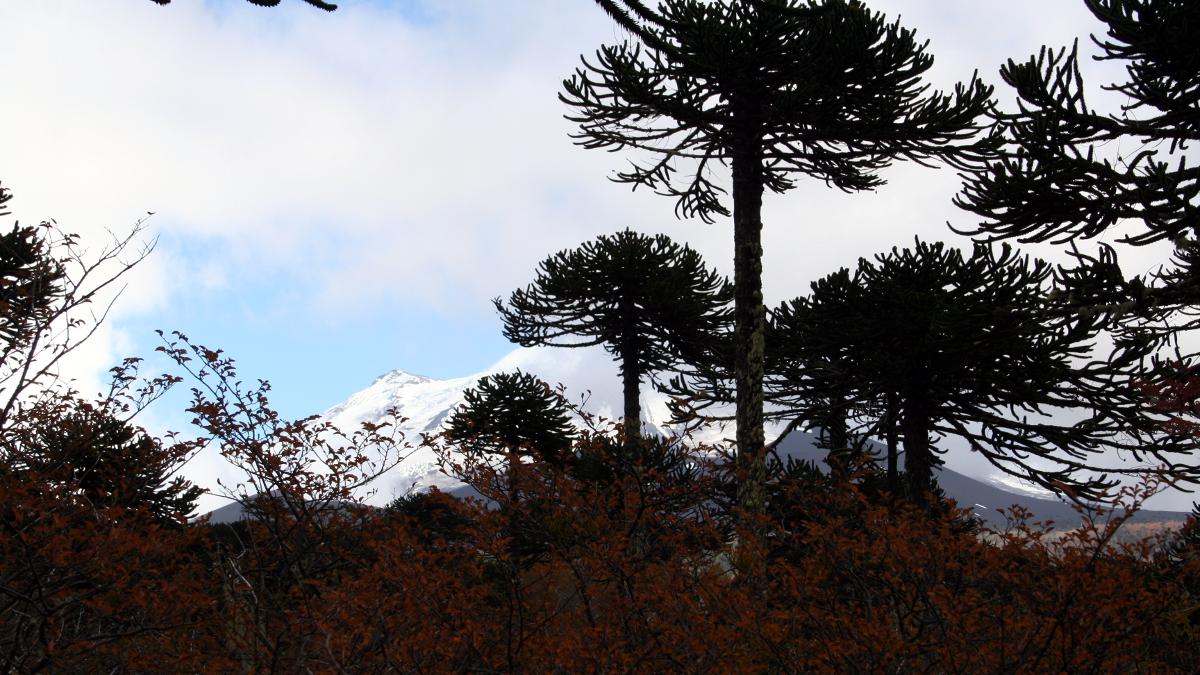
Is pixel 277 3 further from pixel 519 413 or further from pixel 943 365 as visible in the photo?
pixel 519 413

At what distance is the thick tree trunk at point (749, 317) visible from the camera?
991cm

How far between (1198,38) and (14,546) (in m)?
11.9

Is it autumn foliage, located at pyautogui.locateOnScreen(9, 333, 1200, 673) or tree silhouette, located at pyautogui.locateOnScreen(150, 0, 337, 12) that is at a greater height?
→ tree silhouette, located at pyautogui.locateOnScreen(150, 0, 337, 12)

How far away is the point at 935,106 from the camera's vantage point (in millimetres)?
10727

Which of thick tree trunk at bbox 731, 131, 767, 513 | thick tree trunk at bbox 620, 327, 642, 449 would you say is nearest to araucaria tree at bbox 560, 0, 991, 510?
thick tree trunk at bbox 731, 131, 767, 513

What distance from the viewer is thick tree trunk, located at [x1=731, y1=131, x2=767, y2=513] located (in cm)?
991

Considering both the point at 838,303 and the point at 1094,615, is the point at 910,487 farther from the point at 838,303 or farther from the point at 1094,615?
the point at 1094,615

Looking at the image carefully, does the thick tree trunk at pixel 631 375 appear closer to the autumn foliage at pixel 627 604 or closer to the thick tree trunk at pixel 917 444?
the thick tree trunk at pixel 917 444

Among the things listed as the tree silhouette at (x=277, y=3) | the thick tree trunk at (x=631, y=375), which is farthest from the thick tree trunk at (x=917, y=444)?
the tree silhouette at (x=277, y=3)

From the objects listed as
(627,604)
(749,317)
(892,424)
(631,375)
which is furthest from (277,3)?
(631,375)

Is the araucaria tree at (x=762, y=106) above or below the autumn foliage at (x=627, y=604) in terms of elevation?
above

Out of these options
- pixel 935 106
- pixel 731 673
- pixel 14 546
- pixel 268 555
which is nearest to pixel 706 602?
pixel 731 673

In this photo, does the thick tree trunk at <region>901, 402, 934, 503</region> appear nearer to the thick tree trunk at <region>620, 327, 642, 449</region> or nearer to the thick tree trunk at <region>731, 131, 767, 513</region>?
the thick tree trunk at <region>731, 131, 767, 513</region>

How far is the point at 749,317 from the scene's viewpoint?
10.6m
